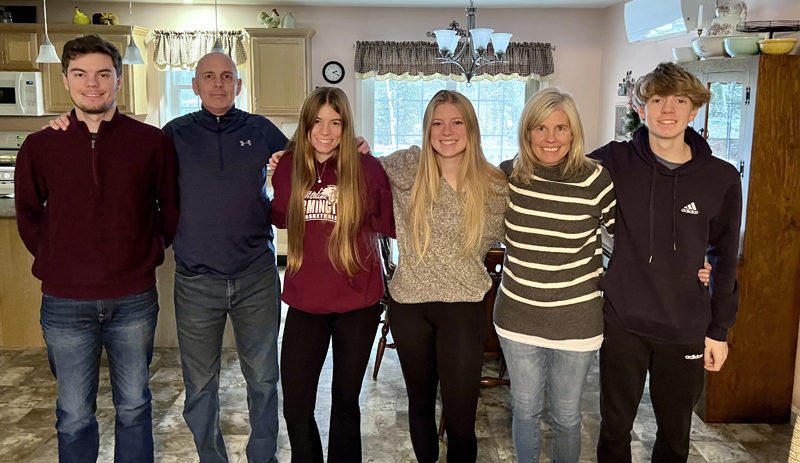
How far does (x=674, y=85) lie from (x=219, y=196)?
1.43m

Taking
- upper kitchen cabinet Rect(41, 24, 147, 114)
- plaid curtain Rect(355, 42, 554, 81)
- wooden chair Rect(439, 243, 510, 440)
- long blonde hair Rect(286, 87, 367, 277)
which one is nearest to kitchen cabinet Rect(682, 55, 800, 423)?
wooden chair Rect(439, 243, 510, 440)

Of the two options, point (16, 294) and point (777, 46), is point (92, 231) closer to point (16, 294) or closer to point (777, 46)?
point (16, 294)

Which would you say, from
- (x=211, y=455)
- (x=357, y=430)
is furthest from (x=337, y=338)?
(x=211, y=455)

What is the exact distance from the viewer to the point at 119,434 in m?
2.28

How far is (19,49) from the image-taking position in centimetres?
616

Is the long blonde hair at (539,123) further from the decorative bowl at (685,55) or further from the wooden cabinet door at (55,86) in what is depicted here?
the wooden cabinet door at (55,86)

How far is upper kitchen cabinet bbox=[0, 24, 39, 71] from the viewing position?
6137 mm

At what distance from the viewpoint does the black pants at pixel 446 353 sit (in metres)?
2.14

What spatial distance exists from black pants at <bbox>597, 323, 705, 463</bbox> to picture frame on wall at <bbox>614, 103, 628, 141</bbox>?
4072mm

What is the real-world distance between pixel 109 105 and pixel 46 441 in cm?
157

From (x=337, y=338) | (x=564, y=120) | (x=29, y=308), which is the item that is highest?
(x=564, y=120)

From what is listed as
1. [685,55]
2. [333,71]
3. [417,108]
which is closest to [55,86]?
[333,71]

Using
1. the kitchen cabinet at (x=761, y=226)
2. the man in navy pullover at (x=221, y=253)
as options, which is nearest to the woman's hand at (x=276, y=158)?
the man in navy pullover at (x=221, y=253)

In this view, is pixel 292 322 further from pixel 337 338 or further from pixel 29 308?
pixel 29 308
